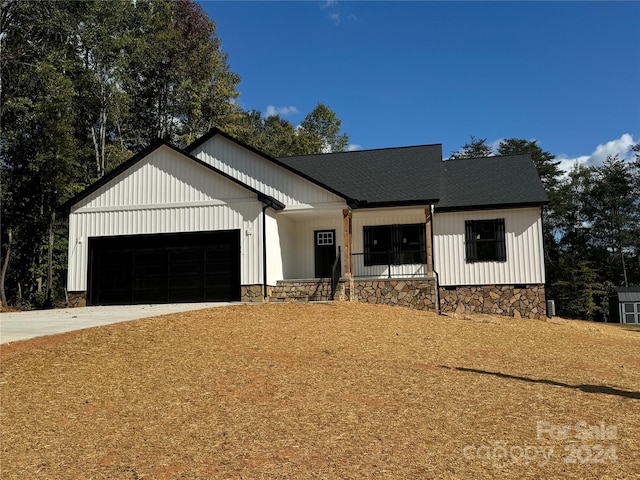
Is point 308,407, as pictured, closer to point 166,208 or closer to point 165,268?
point 165,268

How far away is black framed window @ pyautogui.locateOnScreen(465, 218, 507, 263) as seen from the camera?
18688 millimetres

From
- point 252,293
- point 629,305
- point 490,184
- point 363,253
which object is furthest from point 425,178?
point 629,305

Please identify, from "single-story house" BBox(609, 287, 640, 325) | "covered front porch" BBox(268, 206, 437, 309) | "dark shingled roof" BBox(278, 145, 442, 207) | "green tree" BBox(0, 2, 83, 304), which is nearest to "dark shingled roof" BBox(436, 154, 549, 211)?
"dark shingled roof" BBox(278, 145, 442, 207)

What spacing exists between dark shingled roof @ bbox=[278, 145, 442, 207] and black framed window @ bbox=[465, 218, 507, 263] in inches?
80.3

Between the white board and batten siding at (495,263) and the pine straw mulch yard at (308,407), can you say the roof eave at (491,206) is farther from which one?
the pine straw mulch yard at (308,407)

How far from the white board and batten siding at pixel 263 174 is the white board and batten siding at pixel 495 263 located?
14.2 ft

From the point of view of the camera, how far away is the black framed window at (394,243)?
19422 millimetres

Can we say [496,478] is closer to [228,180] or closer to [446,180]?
[228,180]

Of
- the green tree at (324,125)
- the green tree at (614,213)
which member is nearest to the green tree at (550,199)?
the green tree at (614,213)

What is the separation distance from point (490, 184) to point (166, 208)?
12.0 meters

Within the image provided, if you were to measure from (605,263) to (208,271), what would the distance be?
33.8 meters

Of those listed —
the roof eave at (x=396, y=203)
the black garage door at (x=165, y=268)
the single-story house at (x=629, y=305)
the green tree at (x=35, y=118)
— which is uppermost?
the green tree at (x=35, y=118)

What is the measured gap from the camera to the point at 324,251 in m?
20.0

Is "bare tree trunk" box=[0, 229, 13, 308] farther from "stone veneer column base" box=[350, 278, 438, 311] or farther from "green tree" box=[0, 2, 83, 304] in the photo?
"stone veneer column base" box=[350, 278, 438, 311]
